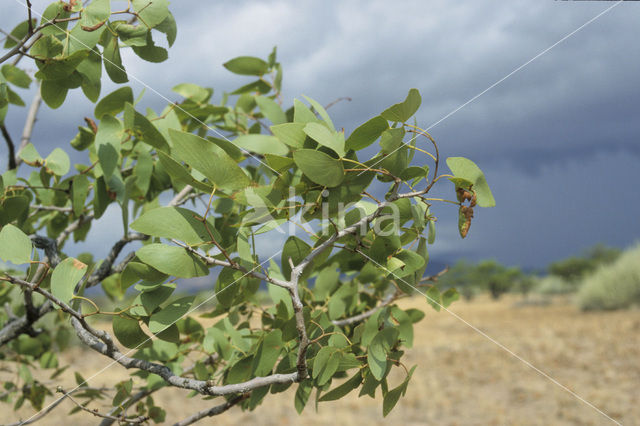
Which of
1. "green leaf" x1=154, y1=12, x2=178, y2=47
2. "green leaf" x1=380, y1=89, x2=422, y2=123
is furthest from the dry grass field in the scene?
"green leaf" x1=380, y1=89, x2=422, y2=123

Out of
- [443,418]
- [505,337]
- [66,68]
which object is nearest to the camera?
[66,68]

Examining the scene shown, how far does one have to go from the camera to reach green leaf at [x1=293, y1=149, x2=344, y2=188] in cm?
41

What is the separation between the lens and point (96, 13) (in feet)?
1.91

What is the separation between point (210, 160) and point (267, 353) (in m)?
0.26

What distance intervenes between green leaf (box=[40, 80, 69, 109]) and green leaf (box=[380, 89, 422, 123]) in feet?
1.40

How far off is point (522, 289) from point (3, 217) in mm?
14246

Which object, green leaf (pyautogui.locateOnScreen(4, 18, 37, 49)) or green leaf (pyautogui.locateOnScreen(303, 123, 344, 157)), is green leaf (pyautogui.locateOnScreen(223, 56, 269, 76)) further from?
green leaf (pyautogui.locateOnScreen(303, 123, 344, 157))

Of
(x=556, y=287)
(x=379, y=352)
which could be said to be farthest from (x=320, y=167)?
(x=556, y=287)

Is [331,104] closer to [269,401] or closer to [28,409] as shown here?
[28,409]

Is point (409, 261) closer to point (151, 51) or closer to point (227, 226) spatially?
point (227, 226)

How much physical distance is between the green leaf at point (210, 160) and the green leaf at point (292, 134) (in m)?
0.05

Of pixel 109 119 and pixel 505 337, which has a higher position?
pixel 109 119

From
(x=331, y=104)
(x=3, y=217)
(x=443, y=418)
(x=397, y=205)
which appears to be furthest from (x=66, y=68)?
(x=443, y=418)

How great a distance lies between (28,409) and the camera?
1346mm
